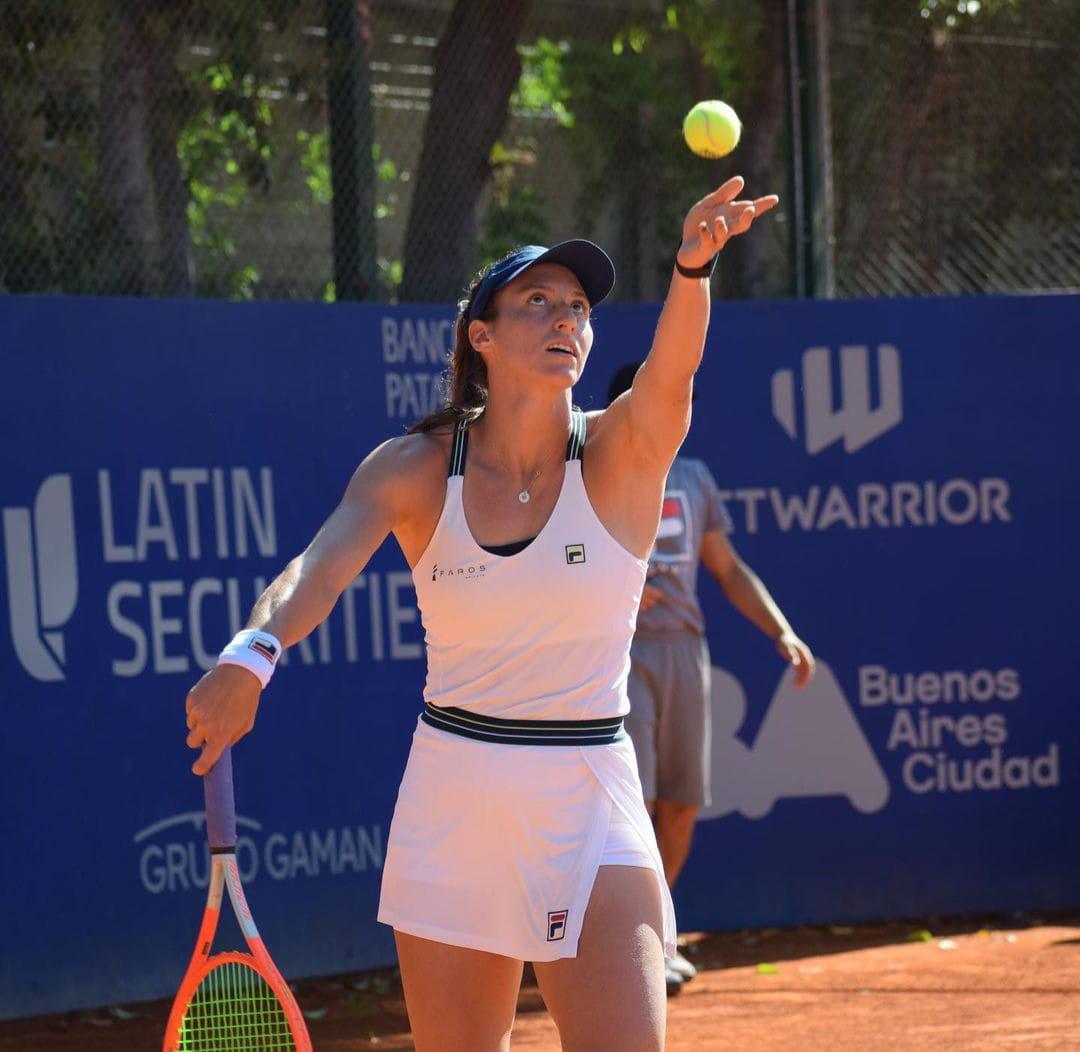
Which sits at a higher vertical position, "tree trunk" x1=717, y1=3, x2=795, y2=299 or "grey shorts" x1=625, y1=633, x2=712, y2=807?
"tree trunk" x1=717, y1=3, x2=795, y2=299

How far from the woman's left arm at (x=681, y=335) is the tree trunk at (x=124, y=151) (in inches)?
152

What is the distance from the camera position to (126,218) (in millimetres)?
6645

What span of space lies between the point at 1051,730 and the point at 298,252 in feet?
11.9

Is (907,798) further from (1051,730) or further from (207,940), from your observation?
(207,940)

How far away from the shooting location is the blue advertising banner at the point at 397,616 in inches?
232

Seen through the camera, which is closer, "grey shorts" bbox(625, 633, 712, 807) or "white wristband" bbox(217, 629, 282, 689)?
"white wristband" bbox(217, 629, 282, 689)

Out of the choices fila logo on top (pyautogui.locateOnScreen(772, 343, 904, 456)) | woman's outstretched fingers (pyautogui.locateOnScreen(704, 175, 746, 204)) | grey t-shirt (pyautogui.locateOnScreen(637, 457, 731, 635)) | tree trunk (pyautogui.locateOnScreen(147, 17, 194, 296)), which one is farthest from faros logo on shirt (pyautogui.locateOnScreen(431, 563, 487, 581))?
fila logo on top (pyautogui.locateOnScreen(772, 343, 904, 456))

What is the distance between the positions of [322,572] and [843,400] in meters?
→ 4.64

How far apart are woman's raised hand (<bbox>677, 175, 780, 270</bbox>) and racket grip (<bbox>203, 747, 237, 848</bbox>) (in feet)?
3.70

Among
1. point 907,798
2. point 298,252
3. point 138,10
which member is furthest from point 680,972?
point 138,10

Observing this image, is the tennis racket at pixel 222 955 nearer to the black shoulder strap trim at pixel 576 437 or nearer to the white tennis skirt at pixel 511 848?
the white tennis skirt at pixel 511 848

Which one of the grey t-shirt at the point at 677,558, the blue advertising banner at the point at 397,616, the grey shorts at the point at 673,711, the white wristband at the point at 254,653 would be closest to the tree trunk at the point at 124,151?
the blue advertising banner at the point at 397,616

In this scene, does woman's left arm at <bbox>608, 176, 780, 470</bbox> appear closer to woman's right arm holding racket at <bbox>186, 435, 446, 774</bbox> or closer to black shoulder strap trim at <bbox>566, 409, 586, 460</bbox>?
black shoulder strap trim at <bbox>566, 409, 586, 460</bbox>

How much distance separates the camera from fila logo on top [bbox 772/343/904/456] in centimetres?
725
